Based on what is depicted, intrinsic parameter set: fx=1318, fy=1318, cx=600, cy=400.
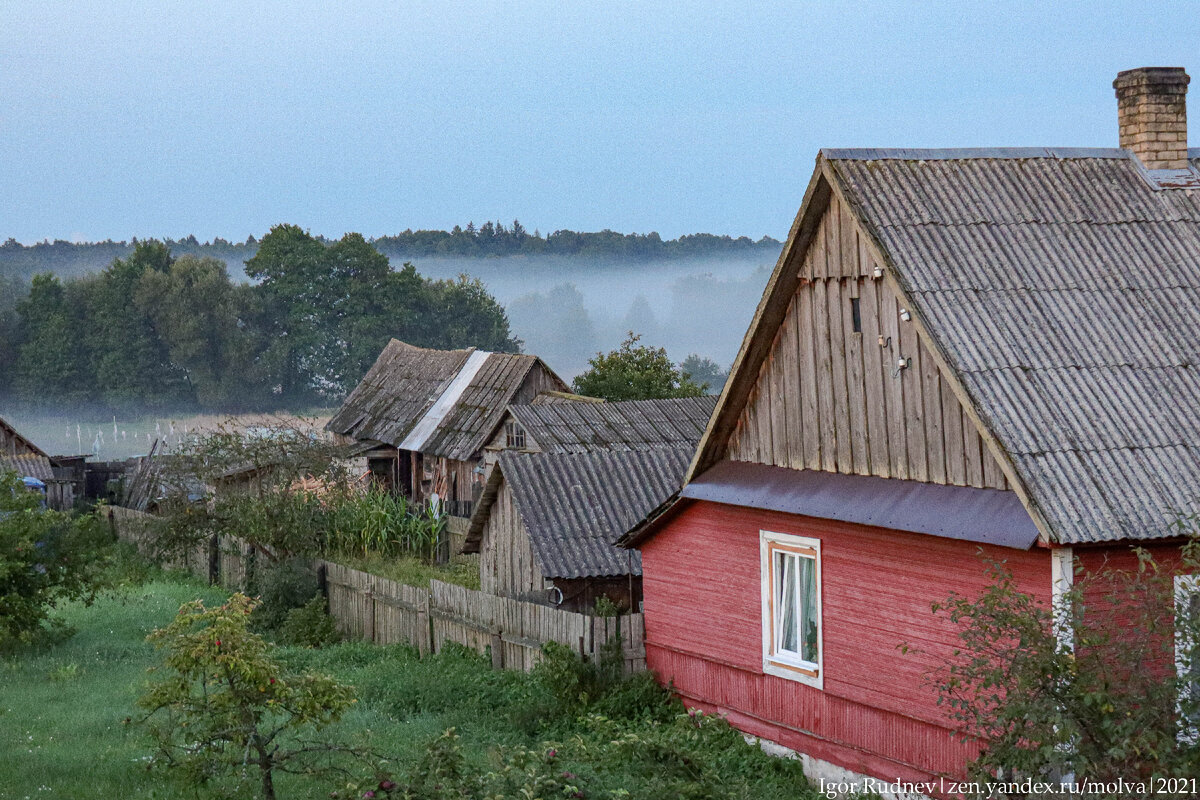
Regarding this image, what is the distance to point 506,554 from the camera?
63.3ft

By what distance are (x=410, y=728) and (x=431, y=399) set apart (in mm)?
27157

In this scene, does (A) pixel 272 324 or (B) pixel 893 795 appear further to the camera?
(A) pixel 272 324

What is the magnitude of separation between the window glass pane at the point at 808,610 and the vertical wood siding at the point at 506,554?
18.5 ft

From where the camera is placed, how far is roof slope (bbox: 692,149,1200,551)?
10.3 meters

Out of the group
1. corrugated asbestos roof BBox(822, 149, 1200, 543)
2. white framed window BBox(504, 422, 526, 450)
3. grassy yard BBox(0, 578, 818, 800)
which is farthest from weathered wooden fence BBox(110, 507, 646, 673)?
white framed window BBox(504, 422, 526, 450)

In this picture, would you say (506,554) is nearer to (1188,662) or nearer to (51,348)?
(1188,662)

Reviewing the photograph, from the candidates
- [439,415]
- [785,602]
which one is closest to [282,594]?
[785,602]

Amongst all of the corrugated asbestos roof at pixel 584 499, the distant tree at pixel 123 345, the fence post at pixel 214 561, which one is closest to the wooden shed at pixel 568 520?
the corrugated asbestos roof at pixel 584 499

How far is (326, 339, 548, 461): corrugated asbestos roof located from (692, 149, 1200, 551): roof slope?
22509mm

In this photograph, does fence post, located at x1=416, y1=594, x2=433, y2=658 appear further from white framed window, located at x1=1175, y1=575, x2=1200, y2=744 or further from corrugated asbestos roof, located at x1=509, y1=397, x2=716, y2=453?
white framed window, located at x1=1175, y1=575, x2=1200, y2=744

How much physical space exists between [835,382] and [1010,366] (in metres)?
1.98

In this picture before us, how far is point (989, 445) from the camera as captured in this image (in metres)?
10.5

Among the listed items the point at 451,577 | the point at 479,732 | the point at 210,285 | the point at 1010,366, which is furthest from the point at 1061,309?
the point at 210,285

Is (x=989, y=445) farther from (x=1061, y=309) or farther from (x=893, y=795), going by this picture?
(x=893, y=795)
